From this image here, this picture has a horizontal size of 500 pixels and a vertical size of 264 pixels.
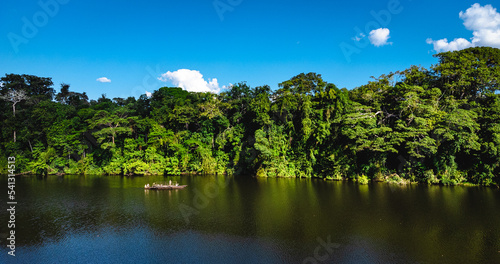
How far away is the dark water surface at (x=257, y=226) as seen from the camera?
1065cm

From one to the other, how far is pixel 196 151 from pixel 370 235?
24.6 meters

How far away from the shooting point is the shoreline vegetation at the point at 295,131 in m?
23.9

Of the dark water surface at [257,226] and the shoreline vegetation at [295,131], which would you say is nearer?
the dark water surface at [257,226]

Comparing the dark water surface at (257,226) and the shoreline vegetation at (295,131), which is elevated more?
the shoreline vegetation at (295,131)

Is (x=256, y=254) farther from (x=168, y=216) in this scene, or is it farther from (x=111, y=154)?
(x=111, y=154)

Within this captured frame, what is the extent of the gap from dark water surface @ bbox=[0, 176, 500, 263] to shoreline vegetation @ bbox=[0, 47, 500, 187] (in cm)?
438

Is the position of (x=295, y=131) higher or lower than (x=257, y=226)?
higher

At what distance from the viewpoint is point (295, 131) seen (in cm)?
3212

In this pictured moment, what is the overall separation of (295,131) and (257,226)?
19634mm

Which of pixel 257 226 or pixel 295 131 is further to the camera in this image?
pixel 295 131

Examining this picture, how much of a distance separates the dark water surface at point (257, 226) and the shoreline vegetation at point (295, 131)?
14.4ft

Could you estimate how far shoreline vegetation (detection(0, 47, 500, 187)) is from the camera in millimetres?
23875

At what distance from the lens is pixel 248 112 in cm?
3384

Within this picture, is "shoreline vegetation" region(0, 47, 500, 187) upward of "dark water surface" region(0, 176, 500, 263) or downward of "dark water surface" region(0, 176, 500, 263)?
upward
